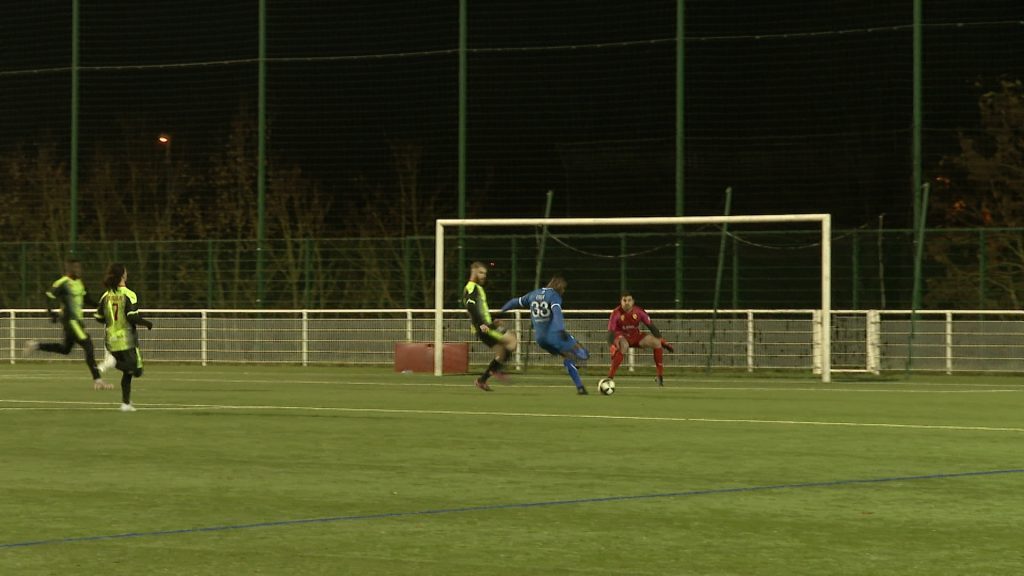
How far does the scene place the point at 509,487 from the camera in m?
11.0

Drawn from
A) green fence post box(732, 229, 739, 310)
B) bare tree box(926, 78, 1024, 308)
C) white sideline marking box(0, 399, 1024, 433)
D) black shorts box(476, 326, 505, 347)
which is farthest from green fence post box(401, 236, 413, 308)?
white sideline marking box(0, 399, 1024, 433)

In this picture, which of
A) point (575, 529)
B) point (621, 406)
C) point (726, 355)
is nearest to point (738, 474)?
point (575, 529)

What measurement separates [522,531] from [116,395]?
1376 centimetres

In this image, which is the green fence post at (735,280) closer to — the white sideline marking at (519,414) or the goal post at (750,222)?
the goal post at (750,222)

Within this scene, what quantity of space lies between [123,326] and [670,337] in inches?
492

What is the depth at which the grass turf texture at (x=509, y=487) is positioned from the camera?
8.05 m

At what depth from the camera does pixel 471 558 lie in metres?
8.02

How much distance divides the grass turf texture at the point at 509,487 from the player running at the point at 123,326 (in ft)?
1.73

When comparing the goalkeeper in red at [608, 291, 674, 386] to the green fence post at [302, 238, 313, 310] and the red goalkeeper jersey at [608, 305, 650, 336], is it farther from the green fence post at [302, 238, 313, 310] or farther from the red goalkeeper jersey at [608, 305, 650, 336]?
the green fence post at [302, 238, 313, 310]

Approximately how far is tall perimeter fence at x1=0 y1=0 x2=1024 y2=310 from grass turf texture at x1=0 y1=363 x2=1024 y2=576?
9.59 m

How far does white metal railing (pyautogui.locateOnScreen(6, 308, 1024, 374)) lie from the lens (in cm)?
2783

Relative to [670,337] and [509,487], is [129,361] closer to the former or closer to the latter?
[509,487]

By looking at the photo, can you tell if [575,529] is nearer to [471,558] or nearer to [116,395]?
[471,558]

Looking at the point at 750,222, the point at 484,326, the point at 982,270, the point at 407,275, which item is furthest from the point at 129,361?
the point at 982,270
